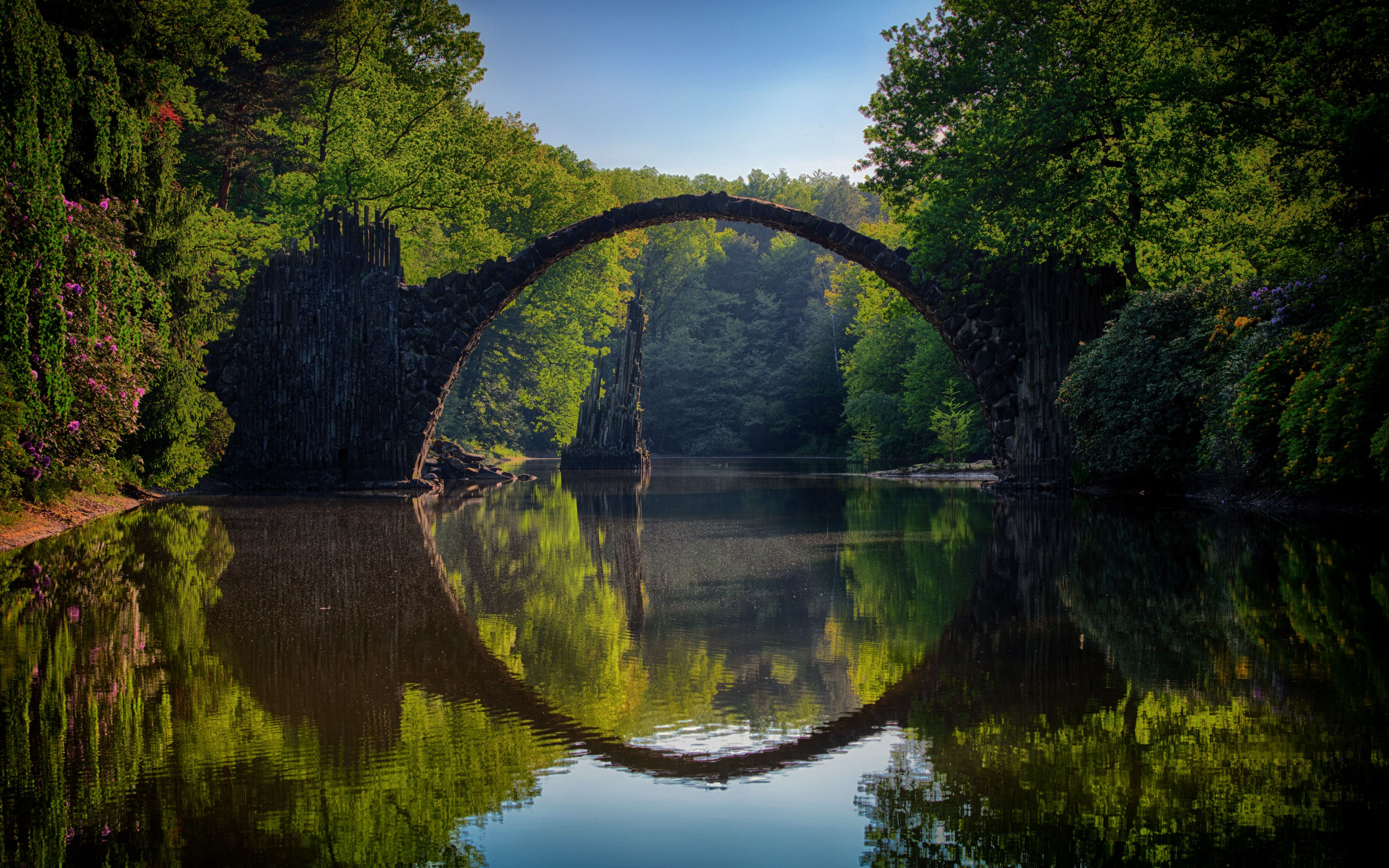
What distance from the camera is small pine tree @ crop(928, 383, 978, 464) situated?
3050 centimetres

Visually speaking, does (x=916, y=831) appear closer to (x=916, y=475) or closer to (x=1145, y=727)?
(x=1145, y=727)

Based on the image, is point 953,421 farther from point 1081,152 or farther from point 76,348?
point 76,348

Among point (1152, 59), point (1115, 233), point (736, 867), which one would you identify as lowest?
point (736, 867)

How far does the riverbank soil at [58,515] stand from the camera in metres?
10.4

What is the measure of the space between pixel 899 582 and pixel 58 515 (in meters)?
9.79

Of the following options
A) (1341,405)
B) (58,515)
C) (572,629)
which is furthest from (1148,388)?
(58,515)

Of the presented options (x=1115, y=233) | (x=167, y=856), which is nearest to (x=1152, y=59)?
(x=1115, y=233)

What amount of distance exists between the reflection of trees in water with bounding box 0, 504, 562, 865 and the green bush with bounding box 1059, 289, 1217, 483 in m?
12.7

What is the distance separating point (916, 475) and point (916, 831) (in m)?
24.9

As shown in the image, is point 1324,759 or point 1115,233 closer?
point 1324,759

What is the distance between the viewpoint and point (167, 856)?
9.35 feet

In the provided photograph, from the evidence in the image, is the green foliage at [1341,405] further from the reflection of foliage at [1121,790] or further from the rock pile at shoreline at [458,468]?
the rock pile at shoreline at [458,468]

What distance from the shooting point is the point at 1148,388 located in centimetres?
1538

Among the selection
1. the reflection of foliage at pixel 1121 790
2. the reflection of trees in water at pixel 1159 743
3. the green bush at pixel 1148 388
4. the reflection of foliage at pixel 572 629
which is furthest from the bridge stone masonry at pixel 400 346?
the reflection of foliage at pixel 1121 790
